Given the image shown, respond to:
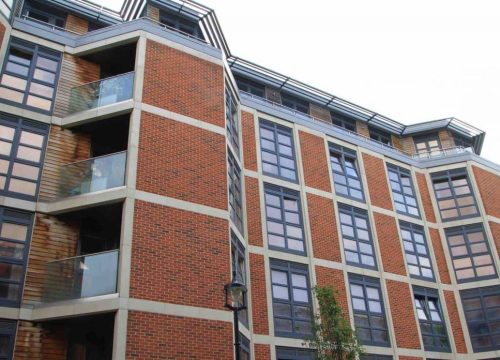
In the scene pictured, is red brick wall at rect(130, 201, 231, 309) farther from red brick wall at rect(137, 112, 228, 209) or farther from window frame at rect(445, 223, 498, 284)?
window frame at rect(445, 223, 498, 284)

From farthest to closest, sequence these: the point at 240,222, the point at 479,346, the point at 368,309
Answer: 1. the point at 479,346
2. the point at 368,309
3. the point at 240,222

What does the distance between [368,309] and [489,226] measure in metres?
7.96

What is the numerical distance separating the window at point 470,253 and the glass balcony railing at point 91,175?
1625cm

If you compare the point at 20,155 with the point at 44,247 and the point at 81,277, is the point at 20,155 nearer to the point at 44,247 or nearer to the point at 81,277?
the point at 44,247

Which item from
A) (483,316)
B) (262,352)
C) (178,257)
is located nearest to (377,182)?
(483,316)

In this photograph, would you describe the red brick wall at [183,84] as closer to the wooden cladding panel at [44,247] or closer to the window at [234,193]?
the window at [234,193]

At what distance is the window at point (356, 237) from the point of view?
72.1 feet

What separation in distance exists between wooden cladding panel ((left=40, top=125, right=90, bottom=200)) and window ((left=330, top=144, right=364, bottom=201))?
35.4ft

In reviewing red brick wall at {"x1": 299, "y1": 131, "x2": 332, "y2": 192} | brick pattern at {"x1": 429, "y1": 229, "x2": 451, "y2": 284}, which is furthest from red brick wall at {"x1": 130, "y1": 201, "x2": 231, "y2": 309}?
brick pattern at {"x1": 429, "y1": 229, "x2": 451, "y2": 284}

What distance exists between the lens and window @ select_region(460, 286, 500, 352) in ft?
74.0

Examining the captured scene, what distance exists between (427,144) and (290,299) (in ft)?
46.6

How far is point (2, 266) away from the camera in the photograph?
14.0m

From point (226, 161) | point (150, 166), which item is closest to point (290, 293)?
point (226, 161)

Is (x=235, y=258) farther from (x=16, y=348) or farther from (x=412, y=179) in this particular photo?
(x=412, y=179)
